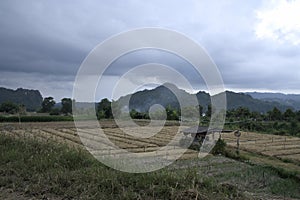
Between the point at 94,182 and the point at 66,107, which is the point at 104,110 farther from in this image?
the point at 94,182

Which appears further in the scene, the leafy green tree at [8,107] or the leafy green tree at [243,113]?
the leafy green tree at [8,107]

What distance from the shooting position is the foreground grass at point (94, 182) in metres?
3.40

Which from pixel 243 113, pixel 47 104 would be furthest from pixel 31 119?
pixel 243 113

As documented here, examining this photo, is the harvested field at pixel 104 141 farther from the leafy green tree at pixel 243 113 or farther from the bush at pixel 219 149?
the leafy green tree at pixel 243 113

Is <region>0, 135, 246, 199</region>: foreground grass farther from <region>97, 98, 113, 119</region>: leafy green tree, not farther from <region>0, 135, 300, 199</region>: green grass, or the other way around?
<region>97, 98, 113, 119</region>: leafy green tree

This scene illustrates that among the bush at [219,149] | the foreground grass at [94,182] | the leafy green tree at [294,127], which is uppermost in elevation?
the foreground grass at [94,182]

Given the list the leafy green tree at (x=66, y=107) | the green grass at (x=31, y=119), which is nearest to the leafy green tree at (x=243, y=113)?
the green grass at (x=31, y=119)

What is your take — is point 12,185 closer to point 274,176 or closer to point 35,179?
point 35,179

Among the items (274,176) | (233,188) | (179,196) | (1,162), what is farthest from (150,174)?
(274,176)

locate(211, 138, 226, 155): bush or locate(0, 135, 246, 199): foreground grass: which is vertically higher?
locate(0, 135, 246, 199): foreground grass

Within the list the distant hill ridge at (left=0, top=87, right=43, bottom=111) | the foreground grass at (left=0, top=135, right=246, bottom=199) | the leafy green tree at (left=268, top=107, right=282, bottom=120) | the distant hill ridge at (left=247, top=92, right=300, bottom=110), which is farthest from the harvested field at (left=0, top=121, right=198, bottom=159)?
the distant hill ridge at (left=247, top=92, right=300, bottom=110)

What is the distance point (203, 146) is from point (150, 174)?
1559 cm

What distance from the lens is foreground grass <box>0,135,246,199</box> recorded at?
3.40 meters

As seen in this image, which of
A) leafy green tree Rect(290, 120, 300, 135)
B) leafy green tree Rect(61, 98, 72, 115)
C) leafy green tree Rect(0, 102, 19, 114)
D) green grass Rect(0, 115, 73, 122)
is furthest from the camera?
leafy green tree Rect(61, 98, 72, 115)
